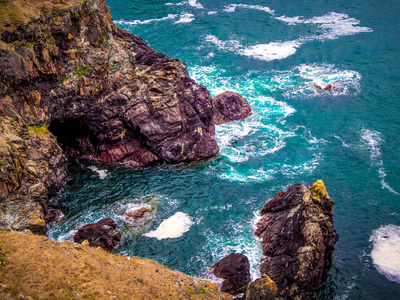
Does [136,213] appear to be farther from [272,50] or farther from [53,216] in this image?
[272,50]

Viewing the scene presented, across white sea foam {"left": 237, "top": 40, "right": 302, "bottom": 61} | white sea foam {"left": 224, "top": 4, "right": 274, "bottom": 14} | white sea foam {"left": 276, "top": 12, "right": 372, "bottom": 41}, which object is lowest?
white sea foam {"left": 237, "top": 40, "right": 302, "bottom": 61}

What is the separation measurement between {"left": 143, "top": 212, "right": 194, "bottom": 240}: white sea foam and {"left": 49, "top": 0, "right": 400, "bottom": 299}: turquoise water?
17 cm

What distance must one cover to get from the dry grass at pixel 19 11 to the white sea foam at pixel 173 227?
27.0 m

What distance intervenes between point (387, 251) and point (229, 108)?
101ft

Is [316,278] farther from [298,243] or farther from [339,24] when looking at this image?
[339,24]

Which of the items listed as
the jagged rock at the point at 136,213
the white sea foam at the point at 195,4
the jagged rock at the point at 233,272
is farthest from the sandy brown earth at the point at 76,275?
the white sea foam at the point at 195,4

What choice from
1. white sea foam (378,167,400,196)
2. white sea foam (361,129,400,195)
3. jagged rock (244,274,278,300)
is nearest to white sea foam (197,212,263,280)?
jagged rock (244,274,278,300)

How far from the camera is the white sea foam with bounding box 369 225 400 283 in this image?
1364 inches

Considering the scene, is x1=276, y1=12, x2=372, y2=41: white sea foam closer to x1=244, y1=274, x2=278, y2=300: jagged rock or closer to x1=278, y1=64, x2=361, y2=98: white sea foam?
x1=278, y1=64, x2=361, y2=98: white sea foam

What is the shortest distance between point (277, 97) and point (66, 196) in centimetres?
3857

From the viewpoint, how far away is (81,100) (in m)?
46.6

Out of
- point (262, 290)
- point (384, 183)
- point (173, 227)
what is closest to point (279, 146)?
point (384, 183)

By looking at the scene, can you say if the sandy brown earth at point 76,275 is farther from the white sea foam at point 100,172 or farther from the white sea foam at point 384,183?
the white sea foam at point 384,183

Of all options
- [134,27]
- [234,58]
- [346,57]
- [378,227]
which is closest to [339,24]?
[346,57]
